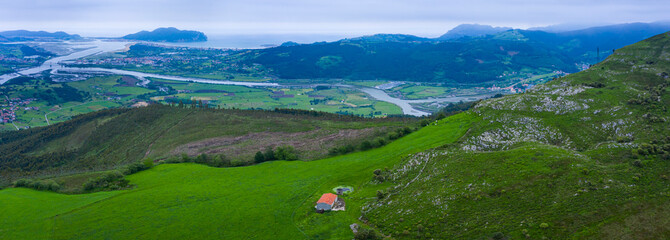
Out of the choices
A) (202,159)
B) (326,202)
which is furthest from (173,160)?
(326,202)

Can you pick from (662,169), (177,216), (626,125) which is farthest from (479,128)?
(177,216)

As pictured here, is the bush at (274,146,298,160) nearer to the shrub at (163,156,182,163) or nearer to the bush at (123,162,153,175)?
the shrub at (163,156,182,163)

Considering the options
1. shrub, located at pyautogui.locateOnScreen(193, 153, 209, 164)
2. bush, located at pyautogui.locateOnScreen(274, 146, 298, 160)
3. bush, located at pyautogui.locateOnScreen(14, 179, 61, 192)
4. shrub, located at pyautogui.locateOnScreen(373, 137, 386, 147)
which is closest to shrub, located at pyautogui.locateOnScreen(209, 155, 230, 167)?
shrub, located at pyautogui.locateOnScreen(193, 153, 209, 164)

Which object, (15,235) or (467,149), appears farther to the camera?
(467,149)

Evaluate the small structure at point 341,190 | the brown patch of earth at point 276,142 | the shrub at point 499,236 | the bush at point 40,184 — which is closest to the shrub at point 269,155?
the brown patch of earth at point 276,142

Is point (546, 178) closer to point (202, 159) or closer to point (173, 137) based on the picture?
point (202, 159)

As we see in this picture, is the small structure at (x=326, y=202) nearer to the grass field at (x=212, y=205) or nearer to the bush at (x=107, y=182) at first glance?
the grass field at (x=212, y=205)

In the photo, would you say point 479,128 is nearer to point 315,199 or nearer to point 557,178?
point 557,178
